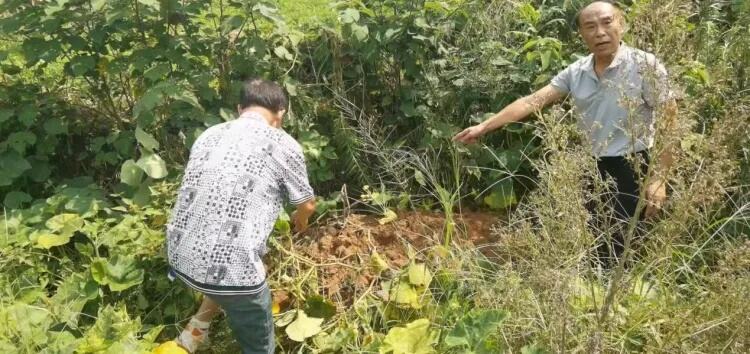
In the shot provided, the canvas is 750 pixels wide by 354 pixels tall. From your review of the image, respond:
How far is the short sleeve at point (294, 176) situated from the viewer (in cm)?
256

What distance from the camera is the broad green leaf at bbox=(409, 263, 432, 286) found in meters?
2.72

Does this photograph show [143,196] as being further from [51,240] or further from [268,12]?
[268,12]

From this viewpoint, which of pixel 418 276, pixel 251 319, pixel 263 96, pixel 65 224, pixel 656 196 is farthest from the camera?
pixel 65 224

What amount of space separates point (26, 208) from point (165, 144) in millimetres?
775

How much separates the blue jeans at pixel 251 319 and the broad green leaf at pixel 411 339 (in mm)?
462

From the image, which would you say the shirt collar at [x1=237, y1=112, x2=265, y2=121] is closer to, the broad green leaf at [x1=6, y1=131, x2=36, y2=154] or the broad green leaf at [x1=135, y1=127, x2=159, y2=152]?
the broad green leaf at [x1=135, y1=127, x2=159, y2=152]

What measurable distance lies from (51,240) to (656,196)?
2.53 metres

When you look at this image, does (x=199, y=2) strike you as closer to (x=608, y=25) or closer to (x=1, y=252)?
(x=1, y=252)

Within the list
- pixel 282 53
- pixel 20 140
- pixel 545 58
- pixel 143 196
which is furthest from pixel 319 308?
pixel 20 140

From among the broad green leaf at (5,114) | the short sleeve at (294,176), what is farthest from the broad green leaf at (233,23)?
the broad green leaf at (5,114)

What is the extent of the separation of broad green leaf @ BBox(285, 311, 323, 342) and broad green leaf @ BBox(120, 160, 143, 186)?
1107 mm

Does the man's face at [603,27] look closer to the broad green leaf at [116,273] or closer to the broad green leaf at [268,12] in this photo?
the broad green leaf at [268,12]

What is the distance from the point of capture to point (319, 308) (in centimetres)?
283

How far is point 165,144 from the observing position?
3.49 meters
